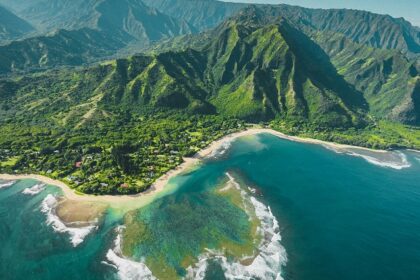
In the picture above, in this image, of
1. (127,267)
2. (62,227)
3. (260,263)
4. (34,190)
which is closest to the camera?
(127,267)

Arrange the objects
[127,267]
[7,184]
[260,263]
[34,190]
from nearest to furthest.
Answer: [127,267]
[260,263]
[34,190]
[7,184]

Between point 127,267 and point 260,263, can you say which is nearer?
point 127,267

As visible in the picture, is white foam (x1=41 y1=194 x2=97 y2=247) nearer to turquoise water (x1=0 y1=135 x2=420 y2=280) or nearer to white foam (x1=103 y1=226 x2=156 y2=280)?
turquoise water (x1=0 y1=135 x2=420 y2=280)

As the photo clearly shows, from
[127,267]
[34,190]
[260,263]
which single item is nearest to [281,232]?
[260,263]

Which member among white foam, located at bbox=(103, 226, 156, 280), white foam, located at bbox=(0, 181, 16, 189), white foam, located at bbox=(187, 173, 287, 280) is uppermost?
white foam, located at bbox=(187, 173, 287, 280)

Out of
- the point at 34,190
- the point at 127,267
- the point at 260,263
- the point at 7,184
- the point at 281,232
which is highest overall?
the point at 281,232

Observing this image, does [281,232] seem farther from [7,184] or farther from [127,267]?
[7,184]

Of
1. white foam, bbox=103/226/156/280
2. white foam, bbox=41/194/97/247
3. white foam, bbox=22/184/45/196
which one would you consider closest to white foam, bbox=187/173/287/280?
white foam, bbox=103/226/156/280

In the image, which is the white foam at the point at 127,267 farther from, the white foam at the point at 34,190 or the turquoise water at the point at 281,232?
the white foam at the point at 34,190
